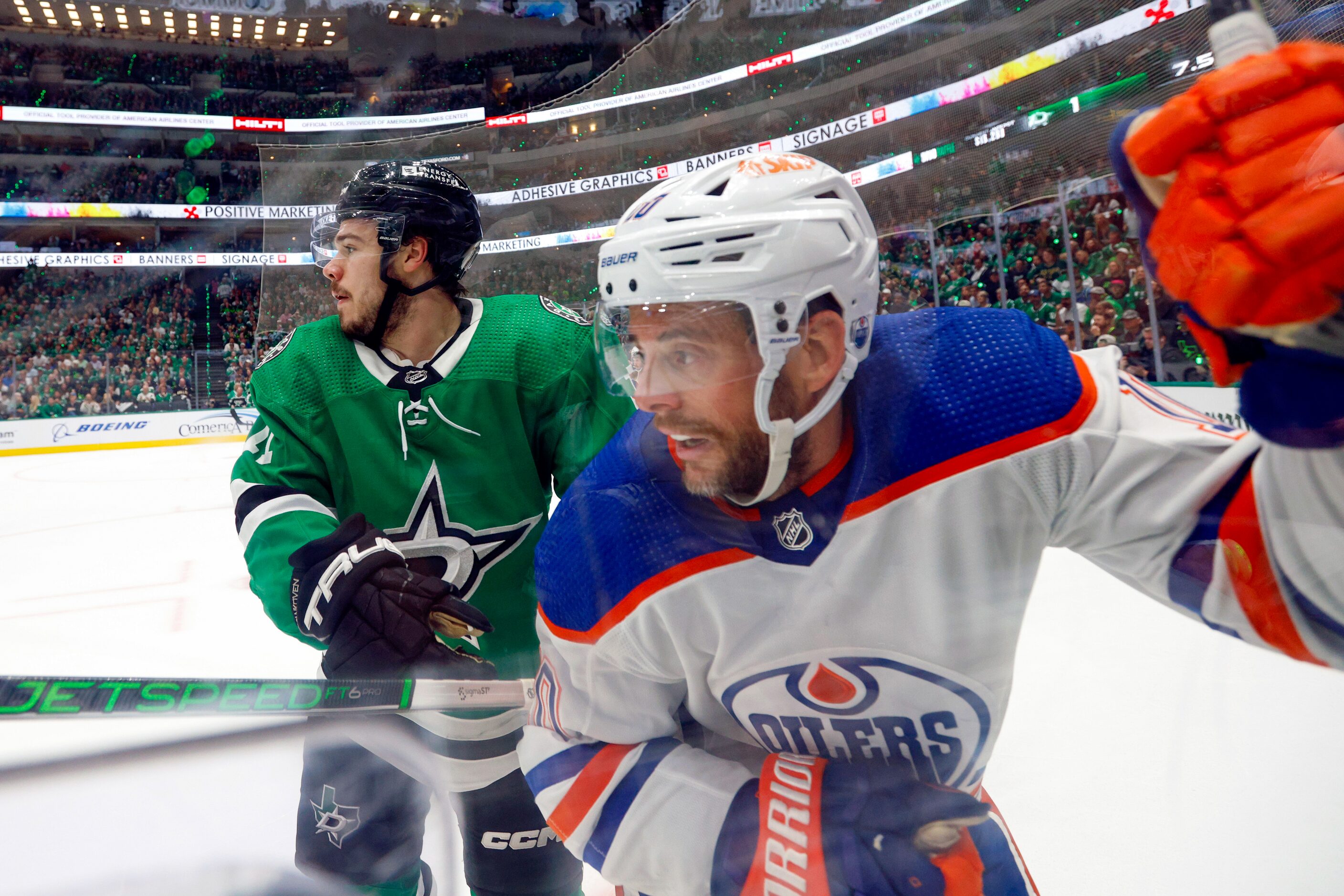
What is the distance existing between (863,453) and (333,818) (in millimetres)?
1022

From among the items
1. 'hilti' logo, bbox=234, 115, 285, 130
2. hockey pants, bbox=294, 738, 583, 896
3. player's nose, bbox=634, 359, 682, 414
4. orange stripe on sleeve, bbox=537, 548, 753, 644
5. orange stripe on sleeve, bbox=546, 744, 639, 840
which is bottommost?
hockey pants, bbox=294, 738, 583, 896

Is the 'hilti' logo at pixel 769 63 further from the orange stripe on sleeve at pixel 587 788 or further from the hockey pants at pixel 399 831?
the hockey pants at pixel 399 831

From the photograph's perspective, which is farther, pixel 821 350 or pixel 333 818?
pixel 333 818

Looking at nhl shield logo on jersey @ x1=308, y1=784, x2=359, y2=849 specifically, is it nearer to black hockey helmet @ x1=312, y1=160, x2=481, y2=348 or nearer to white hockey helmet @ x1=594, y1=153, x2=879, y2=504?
black hockey helmet @ x1=312, y1=160, x2=481, y2=348

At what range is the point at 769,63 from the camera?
2.69 ft

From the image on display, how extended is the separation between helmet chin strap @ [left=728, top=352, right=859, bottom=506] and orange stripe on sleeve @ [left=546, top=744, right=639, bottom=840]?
0.27 meters

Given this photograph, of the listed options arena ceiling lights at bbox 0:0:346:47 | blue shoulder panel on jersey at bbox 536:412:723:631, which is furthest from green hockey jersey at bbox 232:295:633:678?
arena ceiling lights at bbox 0:0:346:47

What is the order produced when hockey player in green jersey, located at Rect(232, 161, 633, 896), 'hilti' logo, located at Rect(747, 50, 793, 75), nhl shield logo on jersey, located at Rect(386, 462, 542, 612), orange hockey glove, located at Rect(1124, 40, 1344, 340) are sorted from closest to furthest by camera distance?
orange hockey glove, located at Rect(1124, 40, 1344, 340), 'hilti' logo, located at Rect(747, 50, 793, 75), hockey player in green jersey, located at Rect(232, 161, 633, 896), nhl shield logo on jersey, located at Rect(386, 462, 542, 612)

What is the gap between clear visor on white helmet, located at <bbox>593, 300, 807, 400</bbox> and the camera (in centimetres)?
61

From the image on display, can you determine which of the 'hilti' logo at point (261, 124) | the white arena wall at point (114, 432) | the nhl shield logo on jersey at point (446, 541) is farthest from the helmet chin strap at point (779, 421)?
the white arena wall at point (114, 432)

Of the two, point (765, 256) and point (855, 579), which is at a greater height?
point (765, 256)

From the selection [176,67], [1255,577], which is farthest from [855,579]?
[176,67]

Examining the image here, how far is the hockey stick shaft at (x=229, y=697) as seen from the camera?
917 millimetres

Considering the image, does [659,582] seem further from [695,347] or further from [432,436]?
[432,436]
